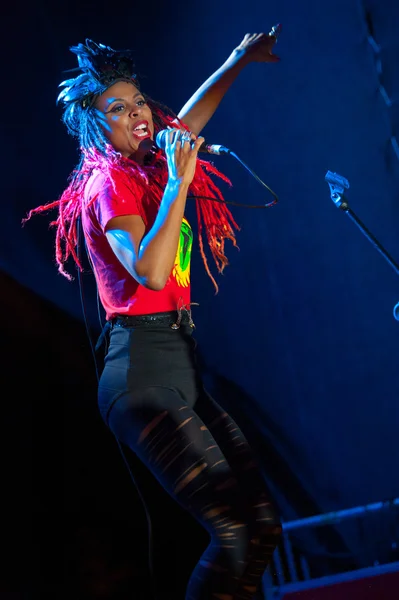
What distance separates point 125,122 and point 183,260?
446mm

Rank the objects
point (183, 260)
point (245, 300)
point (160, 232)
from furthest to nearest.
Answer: point (245, 300)
point (183, 260)
point (160, 232)

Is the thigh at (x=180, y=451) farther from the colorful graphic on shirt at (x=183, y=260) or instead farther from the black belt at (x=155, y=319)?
the colorful graphic on shirt at (x=183, y=260)

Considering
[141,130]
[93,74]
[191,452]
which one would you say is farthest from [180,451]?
[93,74]

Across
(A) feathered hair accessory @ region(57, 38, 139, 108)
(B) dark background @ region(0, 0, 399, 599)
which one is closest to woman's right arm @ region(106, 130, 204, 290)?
(A) feathered hair accessory @ region(57, 38, 139, 108)

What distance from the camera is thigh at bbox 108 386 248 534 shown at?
48.8 inches

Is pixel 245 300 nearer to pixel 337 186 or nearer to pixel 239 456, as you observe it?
pixel 337 186

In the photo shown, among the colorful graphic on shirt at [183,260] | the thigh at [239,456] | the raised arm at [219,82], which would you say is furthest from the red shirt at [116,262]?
the raised arm at [219,82]

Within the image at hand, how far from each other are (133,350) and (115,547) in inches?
61.6

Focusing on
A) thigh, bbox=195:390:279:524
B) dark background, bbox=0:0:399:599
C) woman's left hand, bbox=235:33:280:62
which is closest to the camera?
thigh, bbox=195:390:279:524

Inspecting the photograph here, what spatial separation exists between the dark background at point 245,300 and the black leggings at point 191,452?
120 cm

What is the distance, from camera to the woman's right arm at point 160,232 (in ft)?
4.05

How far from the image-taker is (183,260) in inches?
61.7

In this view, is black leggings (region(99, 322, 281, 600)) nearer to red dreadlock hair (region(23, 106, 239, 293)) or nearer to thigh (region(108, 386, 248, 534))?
thigh (region(108, 386, 248, 534))

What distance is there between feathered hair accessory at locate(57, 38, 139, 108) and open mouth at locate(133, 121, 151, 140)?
16 cm
